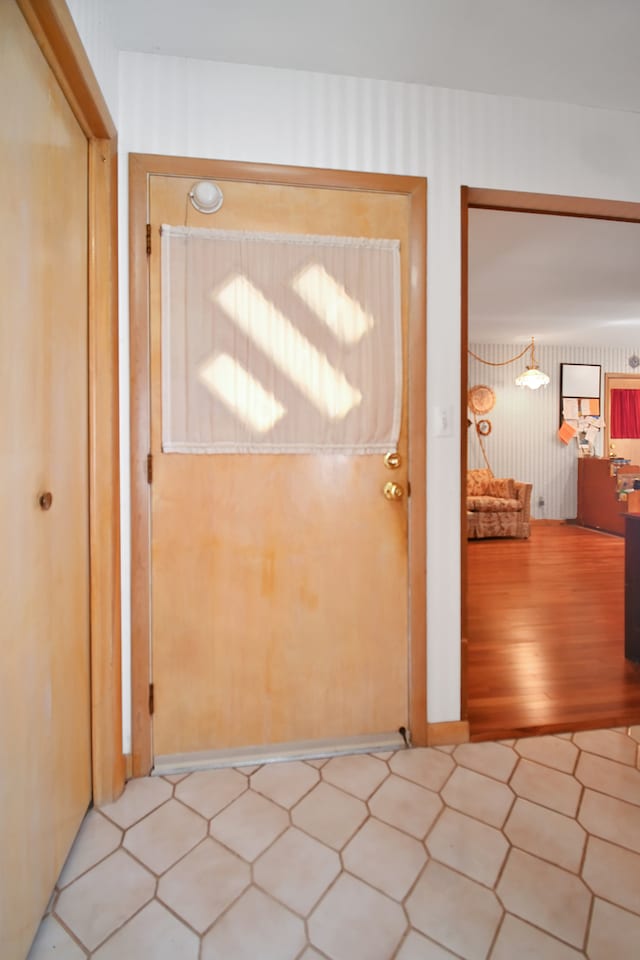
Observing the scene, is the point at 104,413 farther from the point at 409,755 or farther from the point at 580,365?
the point at 580,365

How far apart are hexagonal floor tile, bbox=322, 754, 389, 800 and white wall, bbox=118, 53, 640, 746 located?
12.4 inches

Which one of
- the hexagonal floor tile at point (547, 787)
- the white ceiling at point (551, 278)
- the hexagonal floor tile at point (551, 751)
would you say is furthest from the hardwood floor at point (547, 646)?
the white ceiling at point (551, 278)

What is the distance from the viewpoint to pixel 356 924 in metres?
1.28

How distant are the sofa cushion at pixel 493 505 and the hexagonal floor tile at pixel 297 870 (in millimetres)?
5388

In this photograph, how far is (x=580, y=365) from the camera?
803cm

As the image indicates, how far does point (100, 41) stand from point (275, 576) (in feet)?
5.71

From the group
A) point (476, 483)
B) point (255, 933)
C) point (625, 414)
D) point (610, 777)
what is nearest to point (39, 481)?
point (255, 933)

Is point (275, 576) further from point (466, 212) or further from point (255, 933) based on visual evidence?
point (466, 212)

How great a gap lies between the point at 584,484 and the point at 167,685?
24.6ft

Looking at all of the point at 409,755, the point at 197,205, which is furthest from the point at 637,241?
the point at 409,755

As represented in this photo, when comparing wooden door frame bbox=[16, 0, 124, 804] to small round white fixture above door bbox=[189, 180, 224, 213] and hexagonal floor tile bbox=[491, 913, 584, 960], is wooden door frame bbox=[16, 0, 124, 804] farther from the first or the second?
hexagonal floor tile bbox=[491, 913, 584, 960]

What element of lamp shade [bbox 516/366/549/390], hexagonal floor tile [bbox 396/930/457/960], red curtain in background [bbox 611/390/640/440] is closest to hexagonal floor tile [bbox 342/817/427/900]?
hexagonal floor tile [bbox 396/930/457/960]

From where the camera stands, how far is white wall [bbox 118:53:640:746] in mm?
1808

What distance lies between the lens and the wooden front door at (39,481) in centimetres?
110
